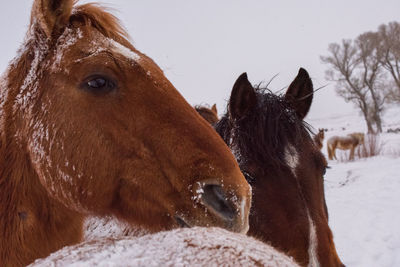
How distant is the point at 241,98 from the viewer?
220 centimetres

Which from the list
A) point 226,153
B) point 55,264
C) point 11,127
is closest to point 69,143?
point 11,127

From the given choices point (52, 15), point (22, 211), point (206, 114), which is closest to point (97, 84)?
point (52, 15)

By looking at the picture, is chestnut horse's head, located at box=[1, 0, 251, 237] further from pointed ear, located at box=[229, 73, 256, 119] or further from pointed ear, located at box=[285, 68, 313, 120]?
pointed ear, located at box=[285, 68, 313, 120]

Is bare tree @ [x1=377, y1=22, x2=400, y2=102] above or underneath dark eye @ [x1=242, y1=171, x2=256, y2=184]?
above

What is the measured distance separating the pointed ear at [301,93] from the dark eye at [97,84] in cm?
141

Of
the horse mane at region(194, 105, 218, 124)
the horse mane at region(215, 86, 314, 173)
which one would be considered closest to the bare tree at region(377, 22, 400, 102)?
the horse mane at region(194, 105, 218, 124)

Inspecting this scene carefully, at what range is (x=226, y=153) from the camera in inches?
58.7

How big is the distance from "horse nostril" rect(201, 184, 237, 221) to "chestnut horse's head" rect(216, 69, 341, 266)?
1.82ft

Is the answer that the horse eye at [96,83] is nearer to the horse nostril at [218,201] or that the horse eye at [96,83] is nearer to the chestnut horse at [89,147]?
the chestnut horse at [89,147]

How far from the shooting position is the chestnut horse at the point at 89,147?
1505 millimetres

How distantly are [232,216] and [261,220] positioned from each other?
0.57m

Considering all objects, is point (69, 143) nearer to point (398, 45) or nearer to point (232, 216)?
point (232, 216)

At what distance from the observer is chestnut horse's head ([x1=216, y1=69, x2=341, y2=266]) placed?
178cm

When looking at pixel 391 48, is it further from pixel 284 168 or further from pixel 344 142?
pixel 284 168
